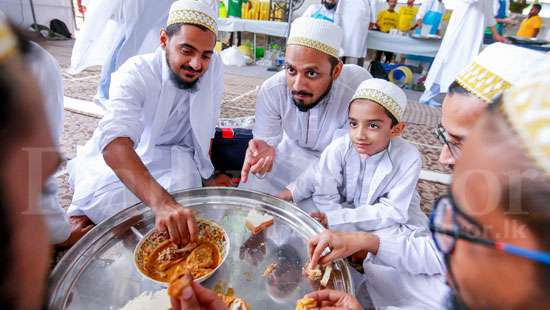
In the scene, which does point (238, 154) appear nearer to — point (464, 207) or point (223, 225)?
point (223, 225)

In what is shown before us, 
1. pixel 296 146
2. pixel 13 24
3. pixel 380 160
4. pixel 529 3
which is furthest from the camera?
pixel 529 3

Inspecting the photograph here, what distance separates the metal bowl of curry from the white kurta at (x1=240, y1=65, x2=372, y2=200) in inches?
35.1

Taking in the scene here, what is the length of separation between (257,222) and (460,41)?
4.79 metres

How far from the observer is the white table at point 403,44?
5.06 meters

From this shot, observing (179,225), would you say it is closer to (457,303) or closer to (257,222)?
(257,222)

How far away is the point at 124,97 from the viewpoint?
157 centimetres

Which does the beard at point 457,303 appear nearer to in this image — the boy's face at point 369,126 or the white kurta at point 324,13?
the boy's face at point 369,126

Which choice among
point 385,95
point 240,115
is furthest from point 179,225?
point 240,115

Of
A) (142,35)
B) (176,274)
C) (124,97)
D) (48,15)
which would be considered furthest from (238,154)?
(48,15)

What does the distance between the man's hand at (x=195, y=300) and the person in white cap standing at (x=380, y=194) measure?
2.57 ft

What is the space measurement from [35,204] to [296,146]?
1915mm

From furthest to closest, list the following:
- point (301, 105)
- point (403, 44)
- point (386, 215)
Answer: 1. point (403, 44)
2. point (301, 105)
3. point (386, 215)

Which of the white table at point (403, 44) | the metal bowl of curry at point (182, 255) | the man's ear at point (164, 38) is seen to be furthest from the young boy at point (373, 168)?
the white table at point (403, 44)

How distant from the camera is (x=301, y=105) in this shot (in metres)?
1.93
